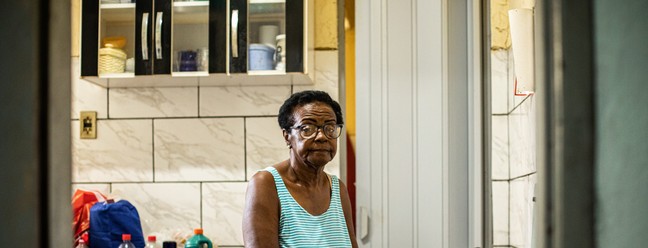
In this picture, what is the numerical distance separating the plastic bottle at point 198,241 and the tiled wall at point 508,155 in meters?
1.35

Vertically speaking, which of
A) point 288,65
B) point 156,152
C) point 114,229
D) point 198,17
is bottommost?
point 114,229

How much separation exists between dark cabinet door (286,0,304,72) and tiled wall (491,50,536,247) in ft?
2.96

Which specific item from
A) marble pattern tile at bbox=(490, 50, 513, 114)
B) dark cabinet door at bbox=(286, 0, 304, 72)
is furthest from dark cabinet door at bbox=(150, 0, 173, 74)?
marble pattern tile at bbox=(490, 50, 513, 114)

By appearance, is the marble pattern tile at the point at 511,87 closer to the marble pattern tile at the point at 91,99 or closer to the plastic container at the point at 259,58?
the plastic container at the point at 259,58

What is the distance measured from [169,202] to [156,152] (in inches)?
10.3

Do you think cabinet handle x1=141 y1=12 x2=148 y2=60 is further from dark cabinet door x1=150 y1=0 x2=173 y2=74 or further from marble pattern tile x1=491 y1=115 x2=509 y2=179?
marble pattern tile x1=491 y1=115 x2=509 y2=179

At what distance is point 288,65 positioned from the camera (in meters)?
3.37

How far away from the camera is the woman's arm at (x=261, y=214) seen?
6.84 ft

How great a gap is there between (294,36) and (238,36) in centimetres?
25

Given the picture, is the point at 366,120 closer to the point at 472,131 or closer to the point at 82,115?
the point at 472,131

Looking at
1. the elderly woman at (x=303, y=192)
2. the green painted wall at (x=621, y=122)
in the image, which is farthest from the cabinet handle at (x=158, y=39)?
the green painted wall at (x=621, y=122)

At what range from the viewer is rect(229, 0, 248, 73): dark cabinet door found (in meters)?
3.38

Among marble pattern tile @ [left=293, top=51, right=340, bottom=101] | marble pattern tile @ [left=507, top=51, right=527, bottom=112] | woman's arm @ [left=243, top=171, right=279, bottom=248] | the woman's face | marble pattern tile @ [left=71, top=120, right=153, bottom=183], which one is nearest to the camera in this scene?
woman's arm @ [left=243, top=171, right=279, bottom=248]
